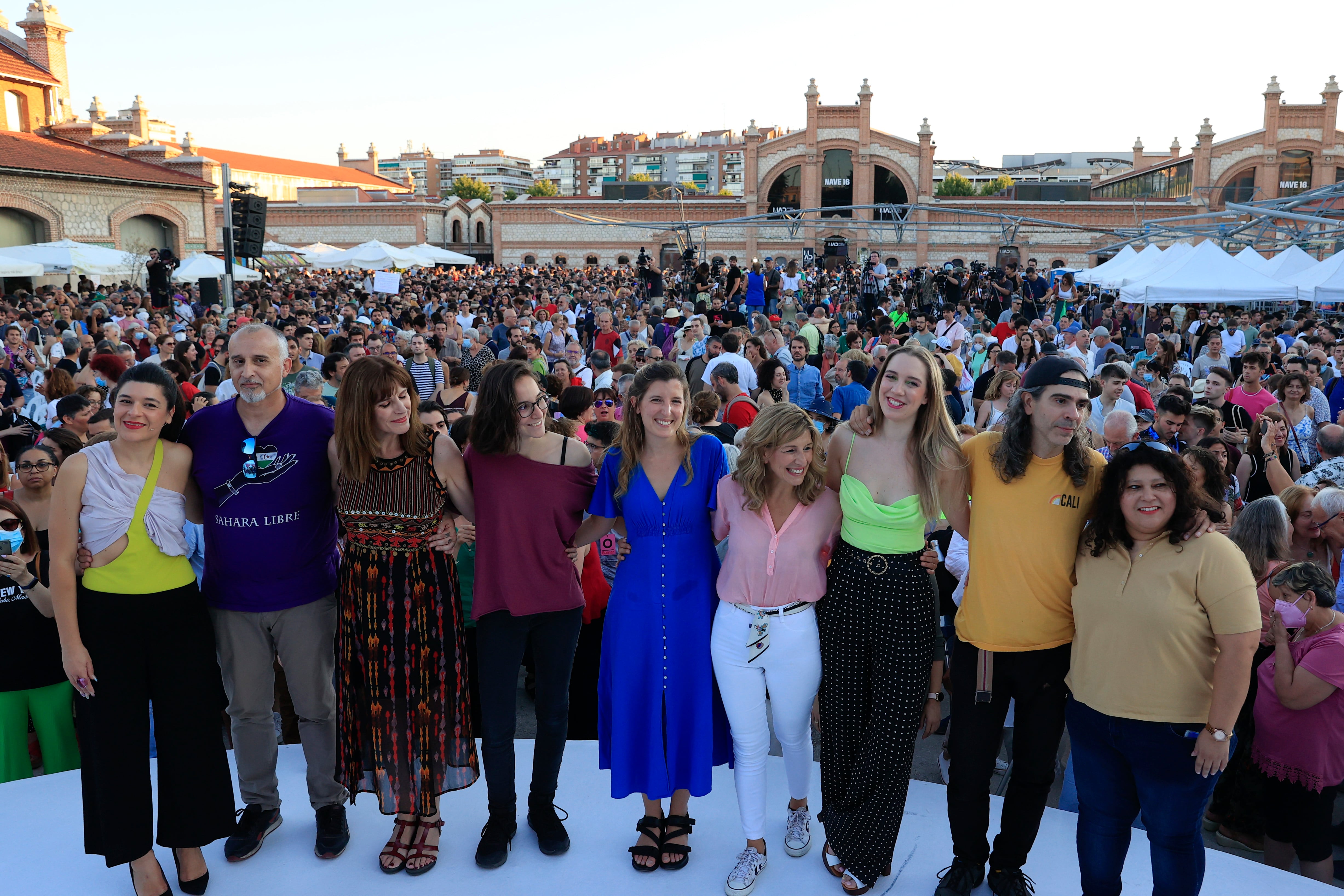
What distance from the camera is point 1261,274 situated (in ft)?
40.7

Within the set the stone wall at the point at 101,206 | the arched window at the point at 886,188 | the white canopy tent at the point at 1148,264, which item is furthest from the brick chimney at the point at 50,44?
the white canopy tent at the point at 1148,264

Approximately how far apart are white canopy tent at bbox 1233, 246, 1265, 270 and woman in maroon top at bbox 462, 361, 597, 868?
13873mm

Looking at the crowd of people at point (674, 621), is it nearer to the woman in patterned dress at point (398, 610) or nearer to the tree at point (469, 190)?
the woman in patterned dress at point (398, 610)

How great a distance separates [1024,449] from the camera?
2.66 metres

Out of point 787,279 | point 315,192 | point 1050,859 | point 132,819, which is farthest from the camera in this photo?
point 315,192

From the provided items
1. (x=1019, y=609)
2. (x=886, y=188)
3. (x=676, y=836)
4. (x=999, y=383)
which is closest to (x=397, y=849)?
(x=676, y=836)

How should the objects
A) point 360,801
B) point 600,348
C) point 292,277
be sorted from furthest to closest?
1. point 292,277
2. point 600,348
3. point 360,801

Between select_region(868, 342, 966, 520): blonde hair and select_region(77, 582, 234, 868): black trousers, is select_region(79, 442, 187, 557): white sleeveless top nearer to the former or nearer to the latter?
select_region(77, 582, 234, 868): black trousers

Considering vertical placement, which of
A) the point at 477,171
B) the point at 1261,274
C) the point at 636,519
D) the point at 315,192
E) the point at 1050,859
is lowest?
the point at 1050,859

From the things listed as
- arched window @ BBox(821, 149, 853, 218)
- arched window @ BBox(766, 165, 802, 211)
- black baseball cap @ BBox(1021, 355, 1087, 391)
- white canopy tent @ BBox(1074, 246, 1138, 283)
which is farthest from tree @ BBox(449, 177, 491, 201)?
black baseball cap @ BBox(1021, 355, 1087, 391)

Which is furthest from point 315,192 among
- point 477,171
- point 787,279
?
point 477,171

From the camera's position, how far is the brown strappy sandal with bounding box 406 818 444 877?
→ 2.94 meters

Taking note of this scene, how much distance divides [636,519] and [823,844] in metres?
1.35

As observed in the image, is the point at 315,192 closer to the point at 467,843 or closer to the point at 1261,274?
the point at 1261,274
